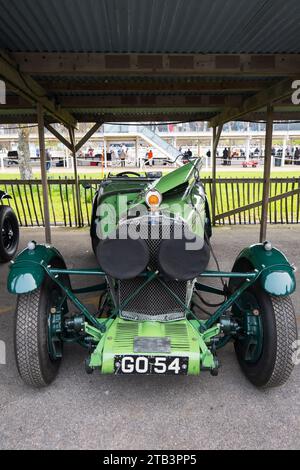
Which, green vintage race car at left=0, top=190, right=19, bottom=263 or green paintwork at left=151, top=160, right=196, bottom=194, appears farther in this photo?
green vintage race car at left=0, top=190, right=19, bottom=263

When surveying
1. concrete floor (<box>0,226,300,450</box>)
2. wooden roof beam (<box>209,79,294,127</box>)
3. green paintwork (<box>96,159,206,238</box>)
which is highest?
wooden roof beam (<box>209,79,294,127</box>)

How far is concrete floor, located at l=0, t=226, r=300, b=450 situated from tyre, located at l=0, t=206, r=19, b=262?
9.29 feet

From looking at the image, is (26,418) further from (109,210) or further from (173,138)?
(173,138)

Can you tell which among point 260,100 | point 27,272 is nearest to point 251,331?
point 27,272

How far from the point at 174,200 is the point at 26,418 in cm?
181

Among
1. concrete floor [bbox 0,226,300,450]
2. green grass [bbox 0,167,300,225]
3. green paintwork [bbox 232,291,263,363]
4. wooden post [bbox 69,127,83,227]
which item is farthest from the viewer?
green grass [bbox 0,167,300,225]

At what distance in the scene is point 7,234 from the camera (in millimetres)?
5699

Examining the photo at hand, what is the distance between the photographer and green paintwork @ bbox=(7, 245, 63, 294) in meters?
2.31

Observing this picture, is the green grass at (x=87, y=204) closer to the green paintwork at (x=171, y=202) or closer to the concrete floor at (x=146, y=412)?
the green paintwork at (x=171, y=202)

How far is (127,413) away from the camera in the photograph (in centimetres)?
223

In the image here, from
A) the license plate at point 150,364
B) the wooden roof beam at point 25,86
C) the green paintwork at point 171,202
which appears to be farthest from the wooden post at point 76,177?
the license plate at point 150,364

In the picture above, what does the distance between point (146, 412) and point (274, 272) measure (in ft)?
4.14

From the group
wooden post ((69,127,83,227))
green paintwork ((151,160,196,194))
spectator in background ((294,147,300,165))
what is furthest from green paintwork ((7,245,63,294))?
spectator in background ((294,147,300,165))

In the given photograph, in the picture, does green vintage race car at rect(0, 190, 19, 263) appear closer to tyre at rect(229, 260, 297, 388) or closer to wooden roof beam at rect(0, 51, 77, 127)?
wooden roof beam at rect(0, 51, 77, 127)
